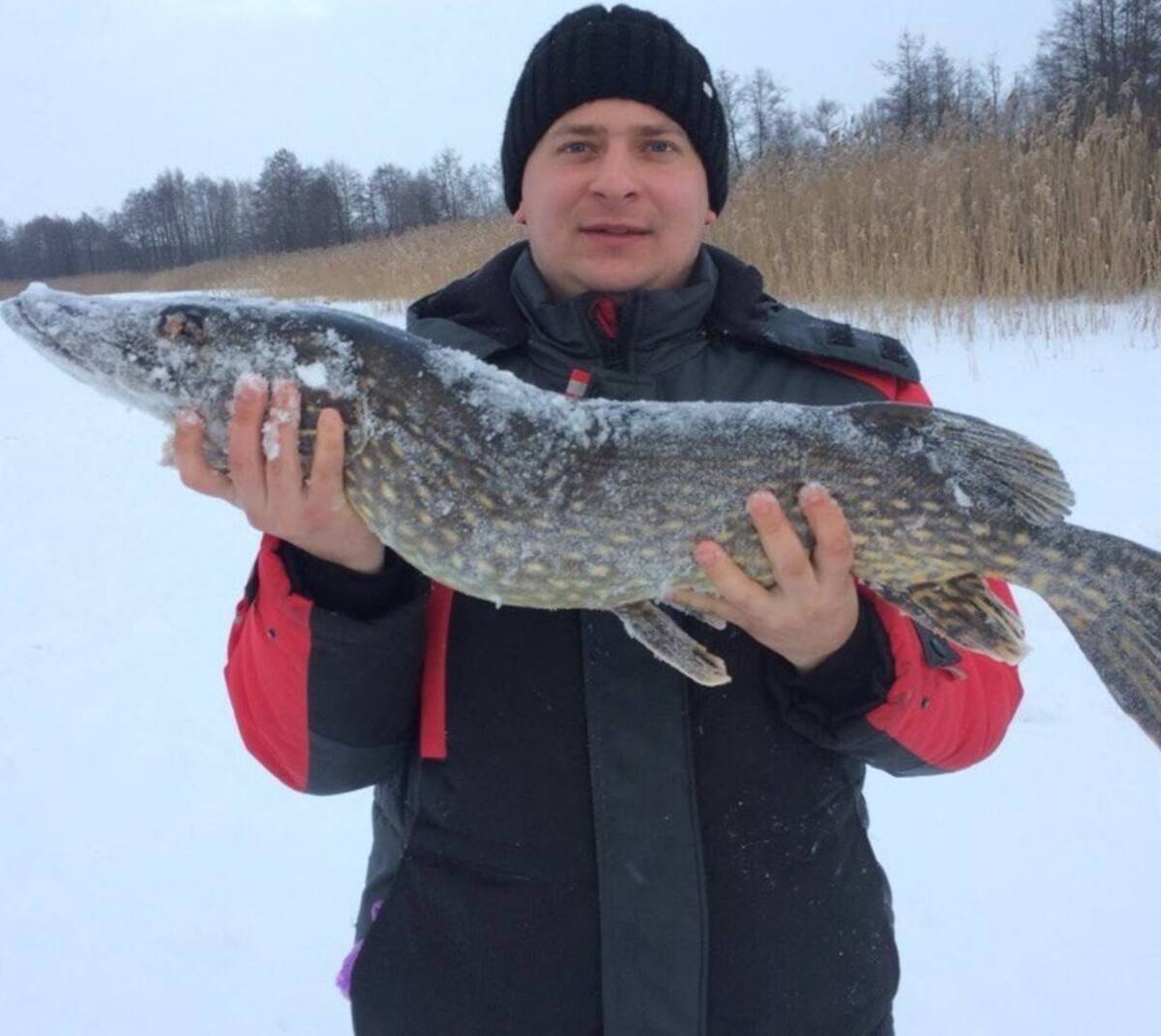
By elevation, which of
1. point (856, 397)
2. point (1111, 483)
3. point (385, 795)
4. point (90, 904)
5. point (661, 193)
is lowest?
point (90, 904)

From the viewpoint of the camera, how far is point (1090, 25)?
19578 mm

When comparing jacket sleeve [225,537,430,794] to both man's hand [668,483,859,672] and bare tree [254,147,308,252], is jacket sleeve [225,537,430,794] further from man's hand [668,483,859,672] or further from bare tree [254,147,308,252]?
bare tree [254,147,308,252]

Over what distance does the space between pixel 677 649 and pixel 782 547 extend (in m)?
0.20

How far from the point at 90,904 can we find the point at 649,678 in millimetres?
1675

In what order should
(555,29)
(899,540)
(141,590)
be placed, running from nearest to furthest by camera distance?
(899,540), (555,29), (141,590)

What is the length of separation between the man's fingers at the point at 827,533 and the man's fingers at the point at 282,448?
68 centimetres

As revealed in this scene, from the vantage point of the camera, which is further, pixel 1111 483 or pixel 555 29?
pixel 1111 483

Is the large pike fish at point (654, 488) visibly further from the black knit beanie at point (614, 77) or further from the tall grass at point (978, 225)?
the tall grass at point (978, 225)

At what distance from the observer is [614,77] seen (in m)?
1.55

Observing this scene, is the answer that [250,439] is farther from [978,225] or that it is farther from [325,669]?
[978,225]

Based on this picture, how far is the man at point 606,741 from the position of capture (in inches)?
48.0

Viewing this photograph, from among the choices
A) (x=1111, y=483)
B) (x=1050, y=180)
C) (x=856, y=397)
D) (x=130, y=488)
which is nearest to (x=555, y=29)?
(x=856, y=397)

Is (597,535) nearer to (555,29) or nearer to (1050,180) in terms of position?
(555,29)

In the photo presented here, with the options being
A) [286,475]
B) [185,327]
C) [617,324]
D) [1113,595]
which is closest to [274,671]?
[286,475]
